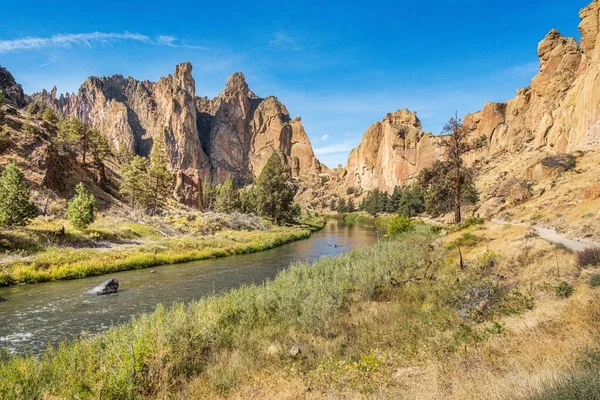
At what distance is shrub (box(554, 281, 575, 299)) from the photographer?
10062mm

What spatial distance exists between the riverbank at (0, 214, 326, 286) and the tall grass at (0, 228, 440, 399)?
54.2 ft

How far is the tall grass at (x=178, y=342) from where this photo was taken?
784cm

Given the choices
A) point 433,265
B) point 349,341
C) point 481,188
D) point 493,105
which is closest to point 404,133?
point 493,105

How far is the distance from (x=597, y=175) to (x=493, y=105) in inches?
3944

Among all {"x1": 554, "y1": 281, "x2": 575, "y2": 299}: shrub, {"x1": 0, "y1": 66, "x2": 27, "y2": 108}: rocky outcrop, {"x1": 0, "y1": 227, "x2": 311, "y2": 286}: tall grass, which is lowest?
{"x1": 0, "y1": 227, "x2": 311, "y2": 286}: tall grass

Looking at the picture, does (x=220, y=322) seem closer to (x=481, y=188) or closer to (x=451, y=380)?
(x=451, y=380)

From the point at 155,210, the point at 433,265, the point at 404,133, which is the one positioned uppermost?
the point at 404,133

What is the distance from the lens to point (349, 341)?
10.1m

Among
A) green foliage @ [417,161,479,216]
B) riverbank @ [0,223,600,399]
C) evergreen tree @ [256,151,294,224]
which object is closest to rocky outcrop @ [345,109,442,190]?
evergreen tree @ [256,151,294,224]

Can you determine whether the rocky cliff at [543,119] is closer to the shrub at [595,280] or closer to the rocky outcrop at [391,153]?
the rocky outcrop at [391,153]

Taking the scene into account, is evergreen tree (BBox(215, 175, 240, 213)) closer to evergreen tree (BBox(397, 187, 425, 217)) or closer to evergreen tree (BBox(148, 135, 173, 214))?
evergreen tree (BBox(148, 135, 173, 214))

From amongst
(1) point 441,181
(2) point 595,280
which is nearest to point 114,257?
(1) point 441,181

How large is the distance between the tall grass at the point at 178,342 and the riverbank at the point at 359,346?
4 cm

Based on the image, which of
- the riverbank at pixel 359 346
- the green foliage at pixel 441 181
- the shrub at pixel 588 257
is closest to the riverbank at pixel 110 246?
the riverbank at pixel 359 346
